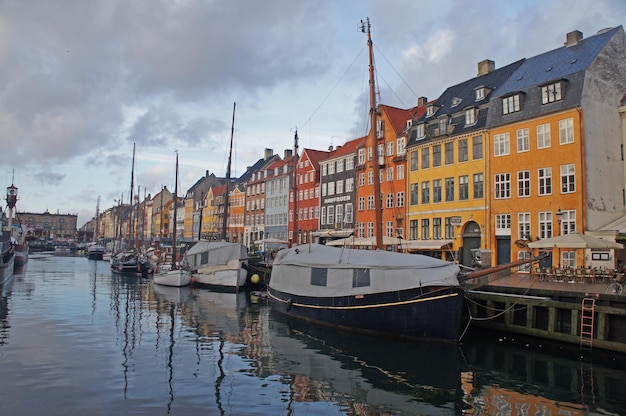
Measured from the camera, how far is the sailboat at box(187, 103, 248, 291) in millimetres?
43188

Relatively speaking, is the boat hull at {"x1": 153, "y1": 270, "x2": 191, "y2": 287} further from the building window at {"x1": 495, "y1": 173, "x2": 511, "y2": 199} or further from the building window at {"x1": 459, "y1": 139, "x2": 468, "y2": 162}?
the building window at {"x1": 495, "y1": 173, "x2": 511, "y2": 199}

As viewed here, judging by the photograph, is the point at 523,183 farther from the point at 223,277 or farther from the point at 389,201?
the point at 223,277

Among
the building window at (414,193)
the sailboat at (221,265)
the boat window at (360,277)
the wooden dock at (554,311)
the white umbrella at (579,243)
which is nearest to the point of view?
the wooden dock at (554,311)

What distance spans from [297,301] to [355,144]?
34590 mm

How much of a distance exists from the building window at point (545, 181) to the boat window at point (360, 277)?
17936 mm

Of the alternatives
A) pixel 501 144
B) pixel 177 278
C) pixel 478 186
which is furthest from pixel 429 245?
pixel 177 278

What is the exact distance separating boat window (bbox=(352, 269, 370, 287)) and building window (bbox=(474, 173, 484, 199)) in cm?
1927

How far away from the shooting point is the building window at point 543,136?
33000 mm

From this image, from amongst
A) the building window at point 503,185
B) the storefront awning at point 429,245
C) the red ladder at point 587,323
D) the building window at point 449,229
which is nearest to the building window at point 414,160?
the building window at point 449,229

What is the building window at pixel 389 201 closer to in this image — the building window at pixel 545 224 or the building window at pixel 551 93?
the building window at pixel 545 224

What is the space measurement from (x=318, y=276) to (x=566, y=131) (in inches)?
789

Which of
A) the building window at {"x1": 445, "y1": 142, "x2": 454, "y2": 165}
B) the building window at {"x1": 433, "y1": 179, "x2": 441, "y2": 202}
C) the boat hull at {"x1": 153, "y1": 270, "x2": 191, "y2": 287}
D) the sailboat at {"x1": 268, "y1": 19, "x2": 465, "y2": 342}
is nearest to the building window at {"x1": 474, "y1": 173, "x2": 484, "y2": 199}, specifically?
the building window at {"x1": 445, "y1": 142, "x2": 454, "y2": 165}

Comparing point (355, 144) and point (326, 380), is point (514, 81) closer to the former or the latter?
point (355, 144)

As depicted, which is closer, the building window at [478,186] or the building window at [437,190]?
the building window at [478,186]
